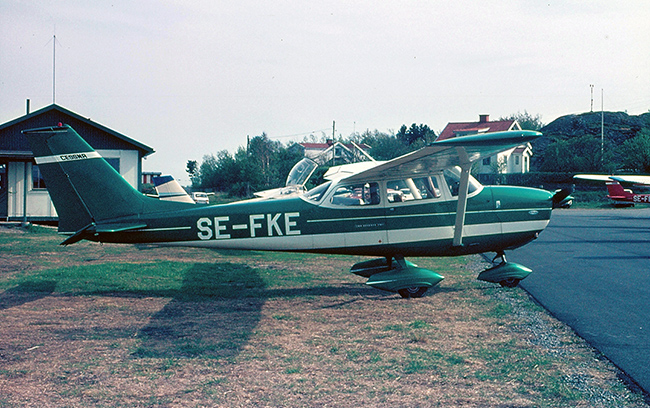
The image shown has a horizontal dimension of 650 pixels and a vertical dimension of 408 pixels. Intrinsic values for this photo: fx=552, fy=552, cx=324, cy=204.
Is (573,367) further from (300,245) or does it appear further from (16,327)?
(16,327)

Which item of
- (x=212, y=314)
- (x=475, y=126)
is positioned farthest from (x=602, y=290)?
(x=475, y=126)

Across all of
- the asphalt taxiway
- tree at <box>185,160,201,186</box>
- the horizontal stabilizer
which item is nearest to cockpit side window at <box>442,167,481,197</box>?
the asphalt taxiway

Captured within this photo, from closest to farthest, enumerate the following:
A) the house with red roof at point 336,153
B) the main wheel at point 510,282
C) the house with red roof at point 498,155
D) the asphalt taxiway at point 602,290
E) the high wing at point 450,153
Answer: the asphalt taxiway at point 602,290, the high wing at point 450,153, the main wheel at point 510,282, the house with red roof at point 336,153, the house with red roof at point 498,155

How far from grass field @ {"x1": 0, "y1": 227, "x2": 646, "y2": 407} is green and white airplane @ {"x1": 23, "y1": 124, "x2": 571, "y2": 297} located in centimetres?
82

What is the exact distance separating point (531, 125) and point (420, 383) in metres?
110

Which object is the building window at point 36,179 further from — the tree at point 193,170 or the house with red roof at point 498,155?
the tree at point 193,170

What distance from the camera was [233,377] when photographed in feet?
16.0

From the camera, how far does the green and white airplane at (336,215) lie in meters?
8.52

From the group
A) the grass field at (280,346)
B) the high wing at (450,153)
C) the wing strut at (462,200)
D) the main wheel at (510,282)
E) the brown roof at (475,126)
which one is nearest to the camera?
the grass field at (280,346)

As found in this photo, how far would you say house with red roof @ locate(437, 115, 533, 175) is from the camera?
6669 centimetres

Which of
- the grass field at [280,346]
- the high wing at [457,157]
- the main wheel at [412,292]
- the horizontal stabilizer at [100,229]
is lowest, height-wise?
the grass field at [280,346]

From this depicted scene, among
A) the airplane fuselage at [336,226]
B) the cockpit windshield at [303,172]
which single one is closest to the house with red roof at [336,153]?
the cockpit windshield at [303,172]

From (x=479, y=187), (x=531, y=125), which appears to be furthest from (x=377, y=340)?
(x=531, y=125)

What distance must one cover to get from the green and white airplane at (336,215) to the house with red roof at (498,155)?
58.9 metres
